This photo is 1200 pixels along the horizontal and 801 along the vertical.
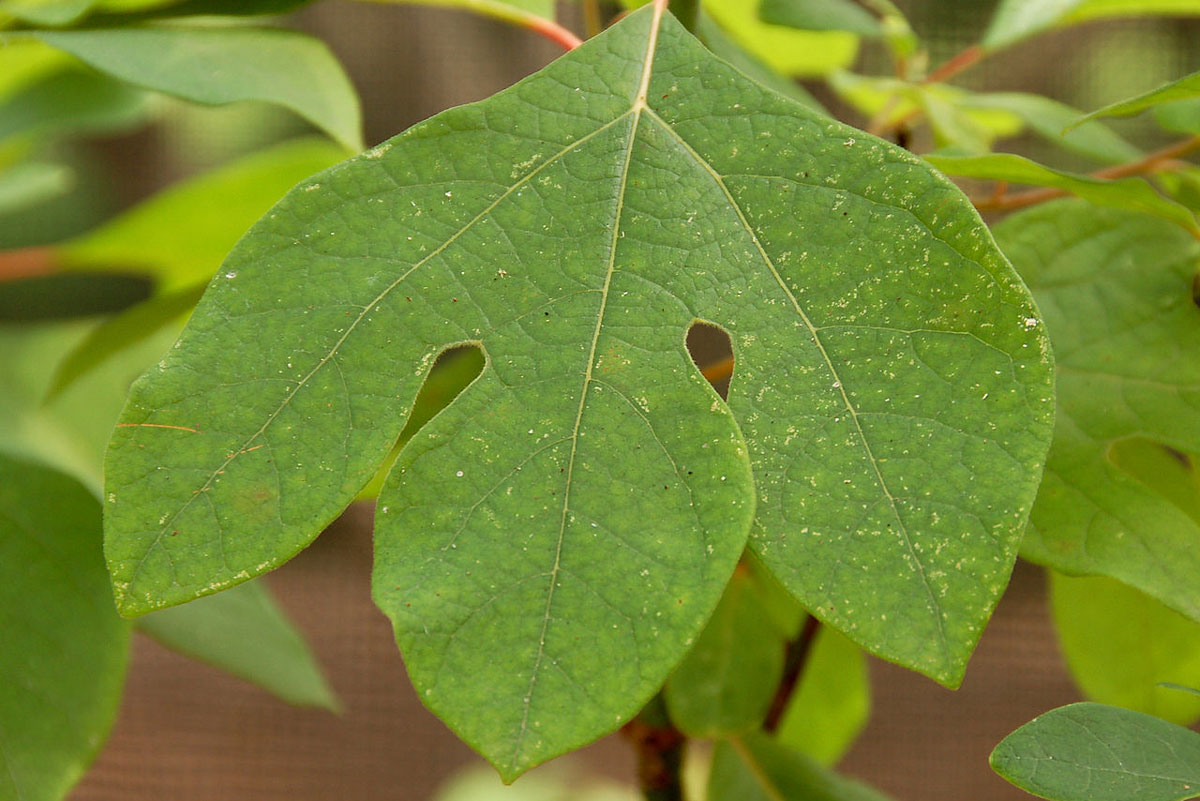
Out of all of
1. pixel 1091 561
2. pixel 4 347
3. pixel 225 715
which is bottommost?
pixel 225 715

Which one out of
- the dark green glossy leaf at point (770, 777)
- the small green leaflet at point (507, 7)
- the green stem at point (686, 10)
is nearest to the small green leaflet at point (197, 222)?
the small green leaflet at point (507, 7)

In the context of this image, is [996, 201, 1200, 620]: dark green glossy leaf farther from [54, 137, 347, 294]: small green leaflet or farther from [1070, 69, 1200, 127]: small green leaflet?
[54, 137, 347, 294]: small green leaflet

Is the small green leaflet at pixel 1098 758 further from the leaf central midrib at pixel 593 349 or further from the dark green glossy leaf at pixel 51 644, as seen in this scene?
A: the dark green glossy leaf at pixel 51 644

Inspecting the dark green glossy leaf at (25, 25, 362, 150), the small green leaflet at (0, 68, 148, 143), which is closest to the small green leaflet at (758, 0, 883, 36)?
the dark green glossy leaf at (25, 25, 362, 150)

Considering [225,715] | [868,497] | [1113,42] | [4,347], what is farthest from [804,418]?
[1113,42]

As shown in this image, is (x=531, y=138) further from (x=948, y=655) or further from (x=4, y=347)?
(x=4, y=347)

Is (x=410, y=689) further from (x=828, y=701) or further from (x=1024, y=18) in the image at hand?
(x=1024, y=18)
